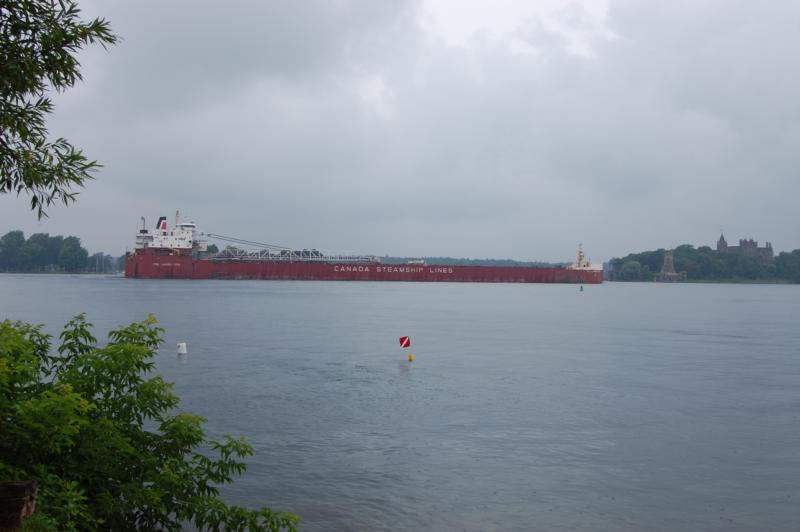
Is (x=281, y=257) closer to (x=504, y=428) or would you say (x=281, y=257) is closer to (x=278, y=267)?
(x=278, y=267)

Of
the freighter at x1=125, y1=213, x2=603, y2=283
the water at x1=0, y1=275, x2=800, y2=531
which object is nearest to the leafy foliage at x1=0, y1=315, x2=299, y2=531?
the water at x1=0, y1=275, x2=800, y2=531

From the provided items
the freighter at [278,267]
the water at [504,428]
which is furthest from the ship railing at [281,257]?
the water at [504,428]

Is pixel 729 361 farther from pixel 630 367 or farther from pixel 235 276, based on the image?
pixel 235 276

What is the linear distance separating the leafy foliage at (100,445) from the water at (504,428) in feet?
6.43

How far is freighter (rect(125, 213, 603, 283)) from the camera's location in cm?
9888

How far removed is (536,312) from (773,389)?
31.3 meters

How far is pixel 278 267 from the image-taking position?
10550 cm

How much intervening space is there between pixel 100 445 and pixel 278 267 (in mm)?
100447

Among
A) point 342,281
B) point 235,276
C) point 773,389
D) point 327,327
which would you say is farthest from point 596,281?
point 773,389

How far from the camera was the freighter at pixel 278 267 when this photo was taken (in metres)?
98.9

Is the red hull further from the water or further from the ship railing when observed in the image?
the water

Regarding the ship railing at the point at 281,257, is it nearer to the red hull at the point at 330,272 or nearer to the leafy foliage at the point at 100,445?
the red hull at the point at 330,272

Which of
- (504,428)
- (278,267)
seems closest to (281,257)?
(278,267)

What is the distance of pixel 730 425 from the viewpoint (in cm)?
1374
